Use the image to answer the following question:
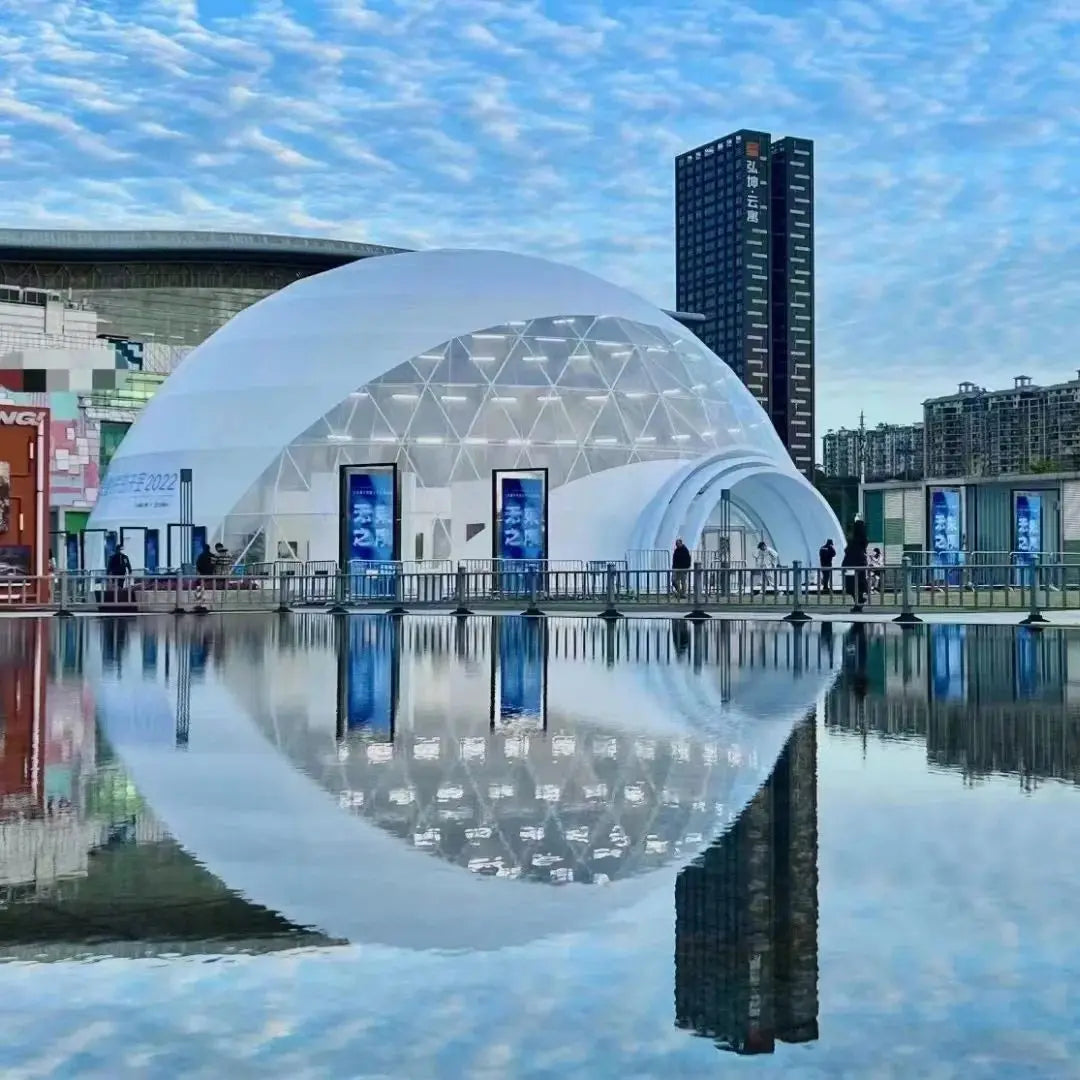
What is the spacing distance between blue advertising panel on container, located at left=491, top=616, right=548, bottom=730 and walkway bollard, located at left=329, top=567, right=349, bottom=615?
7.93 metres

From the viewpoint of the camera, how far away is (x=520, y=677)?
15312mm

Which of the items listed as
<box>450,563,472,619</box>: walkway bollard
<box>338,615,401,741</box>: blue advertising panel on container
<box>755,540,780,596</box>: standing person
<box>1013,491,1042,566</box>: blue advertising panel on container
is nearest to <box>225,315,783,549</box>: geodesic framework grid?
<box>755,540,780,596</box>: standing person

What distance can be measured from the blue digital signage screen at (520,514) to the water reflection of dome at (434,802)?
2049 centimetres

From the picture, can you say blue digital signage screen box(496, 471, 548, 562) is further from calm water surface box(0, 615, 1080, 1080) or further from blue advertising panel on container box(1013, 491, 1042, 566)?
calm water surface box(0, 615, 1080, 1080)

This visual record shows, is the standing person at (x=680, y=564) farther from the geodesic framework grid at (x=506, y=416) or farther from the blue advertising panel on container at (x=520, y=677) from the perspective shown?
the blue advertising panel on container at (x=520, y=677)

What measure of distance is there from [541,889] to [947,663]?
12.5 m

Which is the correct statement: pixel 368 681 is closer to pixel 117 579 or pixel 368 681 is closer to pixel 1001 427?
pixel 117 579

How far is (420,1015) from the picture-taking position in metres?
3.82

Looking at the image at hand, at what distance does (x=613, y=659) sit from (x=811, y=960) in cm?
1358

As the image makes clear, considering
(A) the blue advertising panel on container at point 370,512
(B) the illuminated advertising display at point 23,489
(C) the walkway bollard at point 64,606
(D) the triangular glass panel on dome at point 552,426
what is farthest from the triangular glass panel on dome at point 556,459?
(C) the walkway bollard at point 64,606

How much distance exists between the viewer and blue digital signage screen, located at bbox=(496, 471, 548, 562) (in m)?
33.4

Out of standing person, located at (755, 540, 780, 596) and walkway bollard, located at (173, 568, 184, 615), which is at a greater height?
standing person, located at (755, 540, 780, 596)

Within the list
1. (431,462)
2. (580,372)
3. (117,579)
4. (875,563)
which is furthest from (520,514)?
(580,372)

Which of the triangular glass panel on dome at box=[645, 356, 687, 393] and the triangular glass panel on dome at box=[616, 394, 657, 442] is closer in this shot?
the triangular glass panel on dome at box=[616, 394, 657, 442]
